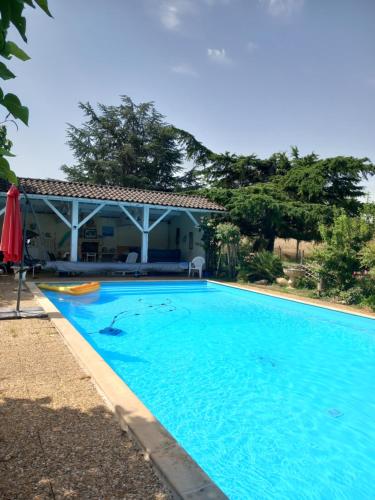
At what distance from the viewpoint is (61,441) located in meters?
2.76

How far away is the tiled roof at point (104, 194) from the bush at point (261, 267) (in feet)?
10.2

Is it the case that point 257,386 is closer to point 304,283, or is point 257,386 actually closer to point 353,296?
point 353,296

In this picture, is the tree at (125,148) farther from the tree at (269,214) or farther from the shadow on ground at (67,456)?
the shadow on ground at (67,456)

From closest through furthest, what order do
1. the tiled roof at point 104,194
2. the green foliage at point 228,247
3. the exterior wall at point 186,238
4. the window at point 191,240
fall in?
1. the tiled roof at point 104,194
2. the green foliage at point 228,247
3. the exterior wall at point 186,238
4. the window at point 191,240

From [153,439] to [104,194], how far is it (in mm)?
13102

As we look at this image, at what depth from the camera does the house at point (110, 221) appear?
14.2m

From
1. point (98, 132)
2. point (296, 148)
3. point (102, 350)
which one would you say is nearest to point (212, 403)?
point (102, 350)

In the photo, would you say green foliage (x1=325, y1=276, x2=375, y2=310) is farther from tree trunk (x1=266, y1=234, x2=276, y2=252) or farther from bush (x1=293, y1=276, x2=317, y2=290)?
tree trunk (x1=266, y1=234, x2=276, y2=252)

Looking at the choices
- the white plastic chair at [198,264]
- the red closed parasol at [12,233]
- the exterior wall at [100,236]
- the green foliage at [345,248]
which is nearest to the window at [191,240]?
the white plastic chair at [198,264]

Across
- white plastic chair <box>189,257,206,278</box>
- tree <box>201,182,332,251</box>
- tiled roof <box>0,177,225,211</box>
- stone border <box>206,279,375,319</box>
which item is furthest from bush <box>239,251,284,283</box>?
tiled roof <box>0,177,225,211</box>

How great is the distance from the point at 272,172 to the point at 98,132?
17.4 metres

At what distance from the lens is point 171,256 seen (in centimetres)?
1922

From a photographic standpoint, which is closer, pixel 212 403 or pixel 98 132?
pixel 212 403

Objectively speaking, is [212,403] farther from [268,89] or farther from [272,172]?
[272,172]
